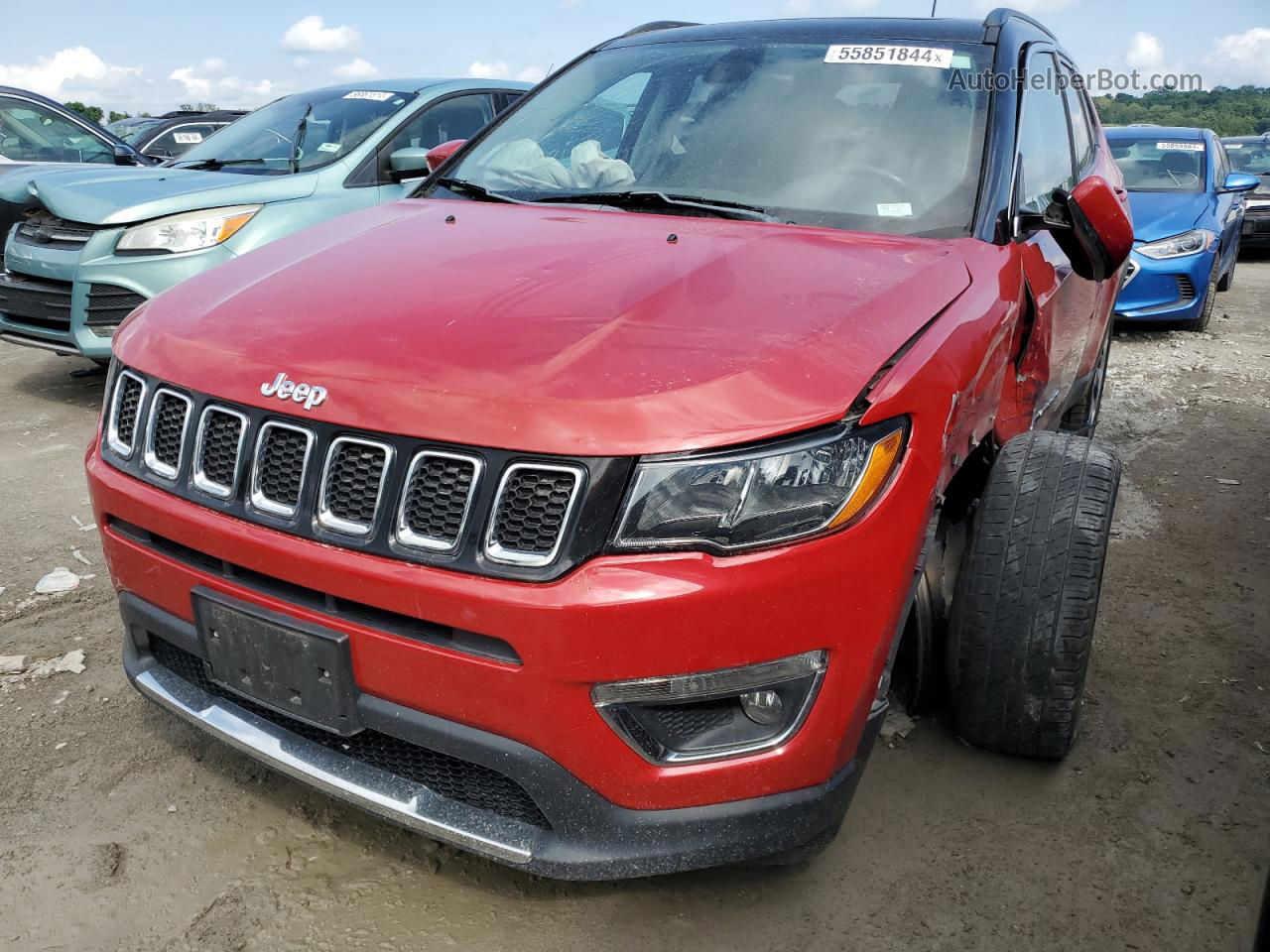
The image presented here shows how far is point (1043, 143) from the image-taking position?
Result: 303 centimetres

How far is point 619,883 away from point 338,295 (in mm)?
1252

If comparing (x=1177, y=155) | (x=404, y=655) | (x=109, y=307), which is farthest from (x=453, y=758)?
(x=1177, y=155)

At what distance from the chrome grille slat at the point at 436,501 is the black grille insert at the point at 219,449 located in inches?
14.7

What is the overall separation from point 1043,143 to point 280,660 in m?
2.43

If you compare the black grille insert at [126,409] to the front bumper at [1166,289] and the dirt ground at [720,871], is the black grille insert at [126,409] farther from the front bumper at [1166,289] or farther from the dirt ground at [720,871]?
the front bumper at [1166,289]

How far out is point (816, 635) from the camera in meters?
1.70

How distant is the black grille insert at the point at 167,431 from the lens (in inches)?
78.5

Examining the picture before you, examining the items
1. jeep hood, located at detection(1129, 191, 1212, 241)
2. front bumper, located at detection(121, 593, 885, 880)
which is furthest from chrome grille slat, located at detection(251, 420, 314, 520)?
jeep hood, located at detection(1129, 191, 1212, 241)

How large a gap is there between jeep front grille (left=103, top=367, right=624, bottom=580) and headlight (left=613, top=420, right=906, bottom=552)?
0.05 metres

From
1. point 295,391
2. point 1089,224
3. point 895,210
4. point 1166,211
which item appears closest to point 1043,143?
point 1089,224

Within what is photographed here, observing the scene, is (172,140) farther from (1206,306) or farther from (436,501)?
(436,501)

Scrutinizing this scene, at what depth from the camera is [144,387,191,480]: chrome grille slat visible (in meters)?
1.99

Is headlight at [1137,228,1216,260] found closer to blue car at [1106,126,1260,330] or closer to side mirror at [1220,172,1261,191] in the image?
blue car at [1106,126,1260,330]

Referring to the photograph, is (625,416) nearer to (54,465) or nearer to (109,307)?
(54,465)
